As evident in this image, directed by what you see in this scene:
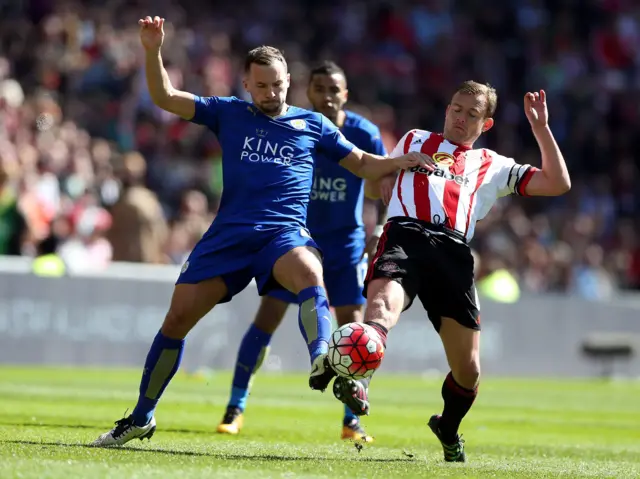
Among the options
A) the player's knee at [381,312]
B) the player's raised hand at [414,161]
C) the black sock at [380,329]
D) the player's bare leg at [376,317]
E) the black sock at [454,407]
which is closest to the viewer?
the player's bare leg at [376,317]

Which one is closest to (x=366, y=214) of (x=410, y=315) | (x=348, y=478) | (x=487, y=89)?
(x=410, y=315)

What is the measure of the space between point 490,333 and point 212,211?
15.2 ft

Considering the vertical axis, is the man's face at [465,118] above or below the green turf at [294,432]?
above

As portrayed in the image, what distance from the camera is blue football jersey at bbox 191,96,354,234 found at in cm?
761

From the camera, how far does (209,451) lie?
24.3 feet

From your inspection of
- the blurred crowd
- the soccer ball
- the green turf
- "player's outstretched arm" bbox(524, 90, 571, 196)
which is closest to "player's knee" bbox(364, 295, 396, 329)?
the soccer ball

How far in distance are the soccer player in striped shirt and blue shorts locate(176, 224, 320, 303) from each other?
56 centimetres

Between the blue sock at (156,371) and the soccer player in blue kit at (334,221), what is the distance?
2.11m

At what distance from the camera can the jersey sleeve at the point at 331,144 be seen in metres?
7.92

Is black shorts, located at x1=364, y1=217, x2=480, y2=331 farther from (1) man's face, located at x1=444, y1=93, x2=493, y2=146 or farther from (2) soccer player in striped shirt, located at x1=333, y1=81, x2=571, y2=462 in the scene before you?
(1) man's face, located at x1=444, y1=93, x2=493, y2=146

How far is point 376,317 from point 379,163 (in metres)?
1.20

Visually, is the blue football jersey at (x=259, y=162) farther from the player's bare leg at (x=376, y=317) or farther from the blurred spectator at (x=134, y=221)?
the blurred spectator at (x=134, y=221)

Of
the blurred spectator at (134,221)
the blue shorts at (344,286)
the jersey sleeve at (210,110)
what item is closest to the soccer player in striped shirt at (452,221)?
the jersey sleeve at (210,110)

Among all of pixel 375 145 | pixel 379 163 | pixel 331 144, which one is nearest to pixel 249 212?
pixel 331 144
